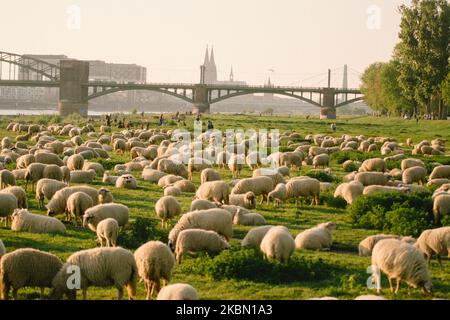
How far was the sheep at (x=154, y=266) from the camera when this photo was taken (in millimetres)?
11469

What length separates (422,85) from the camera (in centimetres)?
6850

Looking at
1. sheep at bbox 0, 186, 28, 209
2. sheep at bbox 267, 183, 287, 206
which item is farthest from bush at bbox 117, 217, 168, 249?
sheep at bbox 267, 183, 287, 206

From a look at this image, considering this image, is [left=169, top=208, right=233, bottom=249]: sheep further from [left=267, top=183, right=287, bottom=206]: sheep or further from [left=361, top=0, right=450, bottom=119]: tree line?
[left=361, top=0, right=450, bottom=119]: tree line

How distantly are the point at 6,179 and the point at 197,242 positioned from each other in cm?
1021

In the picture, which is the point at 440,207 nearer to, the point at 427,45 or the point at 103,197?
the point at 103,197

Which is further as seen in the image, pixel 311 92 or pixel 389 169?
pixel 311 92

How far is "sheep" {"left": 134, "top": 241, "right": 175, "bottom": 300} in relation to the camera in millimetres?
11469

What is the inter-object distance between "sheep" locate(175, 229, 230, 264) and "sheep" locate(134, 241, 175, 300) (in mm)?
1807

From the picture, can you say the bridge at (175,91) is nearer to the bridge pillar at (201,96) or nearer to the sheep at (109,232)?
the bridge pillar at (201,96)
